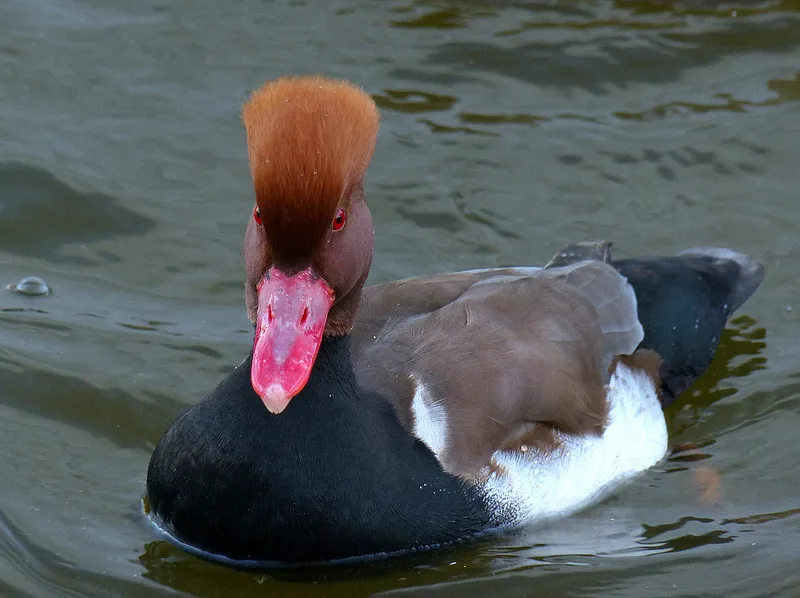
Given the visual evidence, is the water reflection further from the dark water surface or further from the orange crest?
the orange crest

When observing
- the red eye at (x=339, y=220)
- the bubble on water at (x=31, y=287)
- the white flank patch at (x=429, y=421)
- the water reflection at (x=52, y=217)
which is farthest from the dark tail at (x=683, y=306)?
the bubble on water at (x=31, y=287)

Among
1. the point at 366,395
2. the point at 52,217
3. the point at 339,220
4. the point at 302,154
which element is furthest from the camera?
the point at 52,217

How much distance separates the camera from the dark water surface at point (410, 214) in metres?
4.81

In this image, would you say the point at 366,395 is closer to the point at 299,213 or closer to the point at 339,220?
the point at 339,220

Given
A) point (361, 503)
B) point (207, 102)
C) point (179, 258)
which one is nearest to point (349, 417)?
point (361, 503)

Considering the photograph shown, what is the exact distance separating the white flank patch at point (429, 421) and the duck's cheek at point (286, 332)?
0.66 meters

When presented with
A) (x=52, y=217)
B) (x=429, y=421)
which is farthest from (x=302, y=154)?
(x=52, y=217)

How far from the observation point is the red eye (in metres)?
4.31

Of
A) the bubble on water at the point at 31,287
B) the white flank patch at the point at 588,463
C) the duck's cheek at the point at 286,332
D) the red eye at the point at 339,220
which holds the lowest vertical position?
the white flank patch at the point at 588,463

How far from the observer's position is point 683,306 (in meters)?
6.14

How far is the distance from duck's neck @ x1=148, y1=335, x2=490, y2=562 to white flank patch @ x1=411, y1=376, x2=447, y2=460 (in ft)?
0.30

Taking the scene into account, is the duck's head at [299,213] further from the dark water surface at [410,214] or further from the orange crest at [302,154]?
the dark water surface at [410,214]

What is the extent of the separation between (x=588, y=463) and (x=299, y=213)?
6.03 feet

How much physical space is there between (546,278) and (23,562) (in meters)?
2.38
